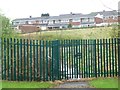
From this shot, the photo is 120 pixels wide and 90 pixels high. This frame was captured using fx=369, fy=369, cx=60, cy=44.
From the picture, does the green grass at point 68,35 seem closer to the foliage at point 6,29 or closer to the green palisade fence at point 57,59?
the foliage at point 6,29

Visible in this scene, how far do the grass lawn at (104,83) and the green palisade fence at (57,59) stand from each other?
78cm

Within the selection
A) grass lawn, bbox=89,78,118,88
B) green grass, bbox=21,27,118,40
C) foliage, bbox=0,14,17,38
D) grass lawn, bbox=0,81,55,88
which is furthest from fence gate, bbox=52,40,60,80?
green grass, bbox=21,27,118,40

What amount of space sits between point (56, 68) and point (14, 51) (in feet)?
5.86

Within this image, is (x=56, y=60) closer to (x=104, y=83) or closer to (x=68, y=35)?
(x=104, y=83)

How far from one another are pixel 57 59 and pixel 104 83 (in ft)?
7.49

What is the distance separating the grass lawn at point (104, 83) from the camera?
12.6m

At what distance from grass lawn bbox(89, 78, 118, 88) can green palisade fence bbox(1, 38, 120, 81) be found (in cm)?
78

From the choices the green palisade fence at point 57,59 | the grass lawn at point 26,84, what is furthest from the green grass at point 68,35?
the grass lawn at point 26,84

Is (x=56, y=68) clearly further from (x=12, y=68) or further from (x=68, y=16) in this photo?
(x=68, y=16)

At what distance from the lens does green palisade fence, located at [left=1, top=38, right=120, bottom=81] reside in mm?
14359

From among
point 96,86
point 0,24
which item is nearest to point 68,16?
point 0,24

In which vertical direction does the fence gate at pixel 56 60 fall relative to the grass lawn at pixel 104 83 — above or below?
above

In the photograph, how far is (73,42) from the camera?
48.4ft

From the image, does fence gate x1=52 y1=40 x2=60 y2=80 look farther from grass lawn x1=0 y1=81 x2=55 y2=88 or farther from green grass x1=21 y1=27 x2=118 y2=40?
green grass x1=21 y1=27 x2=118 y2=40
